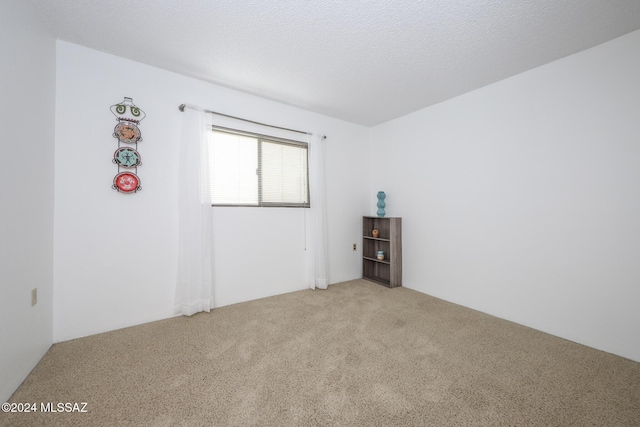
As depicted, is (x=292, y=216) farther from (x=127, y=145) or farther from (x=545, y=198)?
(x=545, y=198)

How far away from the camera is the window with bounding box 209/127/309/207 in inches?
110

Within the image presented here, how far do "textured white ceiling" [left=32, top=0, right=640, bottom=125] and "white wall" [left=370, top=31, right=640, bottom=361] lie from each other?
31 cm

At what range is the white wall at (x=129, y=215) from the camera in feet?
6.77

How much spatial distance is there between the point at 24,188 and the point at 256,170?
1867 mm

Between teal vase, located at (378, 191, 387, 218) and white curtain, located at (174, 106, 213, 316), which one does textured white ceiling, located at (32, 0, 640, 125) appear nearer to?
white curtain, located at (174, 106, 213, 316)

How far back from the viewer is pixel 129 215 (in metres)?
2.30

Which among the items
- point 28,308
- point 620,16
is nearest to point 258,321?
point 28,308

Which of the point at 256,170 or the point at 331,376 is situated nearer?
the point at 331,376

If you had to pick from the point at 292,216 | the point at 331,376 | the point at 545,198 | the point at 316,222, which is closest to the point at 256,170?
the point at 292,216

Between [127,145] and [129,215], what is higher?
[127,145]

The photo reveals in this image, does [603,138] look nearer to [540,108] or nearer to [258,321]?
[540,108]

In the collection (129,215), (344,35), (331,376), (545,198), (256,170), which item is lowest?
(331,376)

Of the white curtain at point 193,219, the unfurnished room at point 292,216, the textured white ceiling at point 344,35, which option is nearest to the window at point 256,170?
the unfurnished room at point 292,216

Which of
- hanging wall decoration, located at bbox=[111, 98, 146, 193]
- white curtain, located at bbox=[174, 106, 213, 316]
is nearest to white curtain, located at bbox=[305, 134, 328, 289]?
white curtain, located at bbox=[174, 106, 213, 316]
